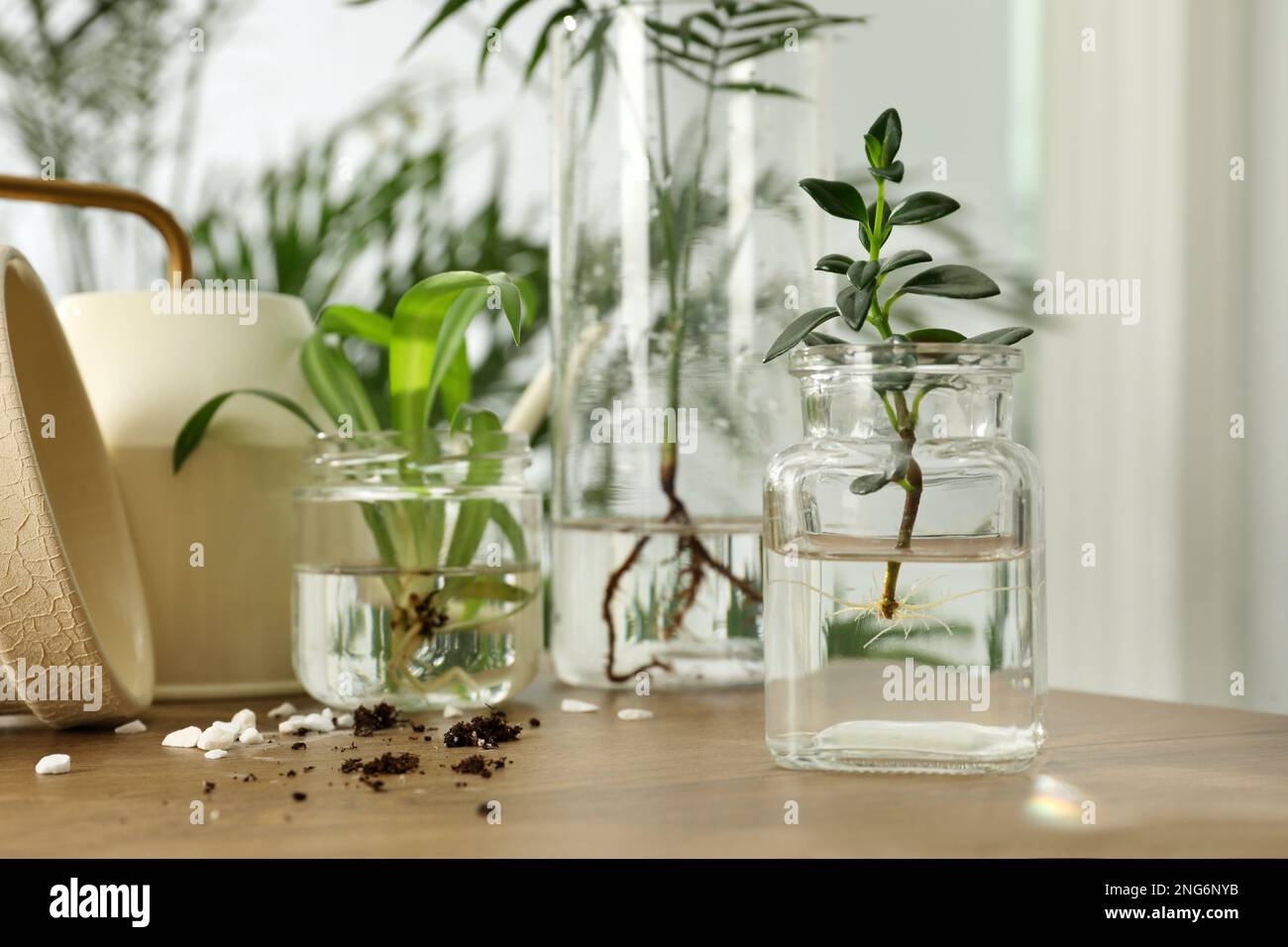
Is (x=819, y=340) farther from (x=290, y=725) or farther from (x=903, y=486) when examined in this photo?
(x=290, y=725)

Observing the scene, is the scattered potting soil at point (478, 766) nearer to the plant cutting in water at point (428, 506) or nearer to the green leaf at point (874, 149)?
the plant cutting in water at point (428, 506)

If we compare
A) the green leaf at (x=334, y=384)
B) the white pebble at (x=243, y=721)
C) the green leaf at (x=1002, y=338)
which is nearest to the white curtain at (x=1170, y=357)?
the green leaf at (x=1002, y=338)

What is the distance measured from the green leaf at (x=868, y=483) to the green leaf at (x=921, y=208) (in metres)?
0.11

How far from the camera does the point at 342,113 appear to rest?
1.92m

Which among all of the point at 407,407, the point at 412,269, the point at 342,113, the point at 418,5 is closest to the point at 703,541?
the point at 407,407

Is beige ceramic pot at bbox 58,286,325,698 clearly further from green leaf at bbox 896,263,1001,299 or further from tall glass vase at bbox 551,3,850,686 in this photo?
green leaf at bbox 896,263,1001,299

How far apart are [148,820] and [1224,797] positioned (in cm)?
42

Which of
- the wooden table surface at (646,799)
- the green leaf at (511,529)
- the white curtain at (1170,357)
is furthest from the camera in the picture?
the white curtain at (1170,357)

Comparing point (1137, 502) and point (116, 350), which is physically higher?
point (116, 350)

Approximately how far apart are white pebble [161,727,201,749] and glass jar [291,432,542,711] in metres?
0.09

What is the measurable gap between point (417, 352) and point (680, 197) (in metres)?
0.20

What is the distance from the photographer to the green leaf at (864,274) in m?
0.51

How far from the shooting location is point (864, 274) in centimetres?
51

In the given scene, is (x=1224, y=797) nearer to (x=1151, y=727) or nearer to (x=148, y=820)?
(x=1151, y=727)
